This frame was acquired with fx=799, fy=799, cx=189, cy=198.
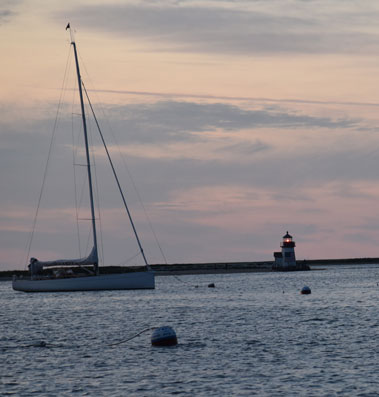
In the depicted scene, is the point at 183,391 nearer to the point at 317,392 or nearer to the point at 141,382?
the point at 141,382

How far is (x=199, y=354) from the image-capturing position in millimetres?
40875

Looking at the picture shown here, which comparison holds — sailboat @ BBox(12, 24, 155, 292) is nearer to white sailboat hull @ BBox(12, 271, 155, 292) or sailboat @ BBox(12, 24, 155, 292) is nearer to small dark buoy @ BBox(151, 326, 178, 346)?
white sailboat hull @ BBox(12, 271, 155, 292)

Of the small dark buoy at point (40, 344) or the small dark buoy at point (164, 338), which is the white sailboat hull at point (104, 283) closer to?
the small dark buoy at point (40, 344)

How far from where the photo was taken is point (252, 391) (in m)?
30.5

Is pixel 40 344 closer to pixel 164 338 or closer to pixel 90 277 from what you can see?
pixel 164 338

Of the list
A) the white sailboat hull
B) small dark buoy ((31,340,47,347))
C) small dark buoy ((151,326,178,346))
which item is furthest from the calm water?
the white sailboat hull

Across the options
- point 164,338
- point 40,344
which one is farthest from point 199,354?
point 40,344

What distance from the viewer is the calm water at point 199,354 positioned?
31.7m

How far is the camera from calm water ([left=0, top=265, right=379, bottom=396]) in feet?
104

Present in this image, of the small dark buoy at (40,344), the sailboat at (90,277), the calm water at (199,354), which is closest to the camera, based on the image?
the calm water at (199,354)

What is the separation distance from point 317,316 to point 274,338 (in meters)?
16.5

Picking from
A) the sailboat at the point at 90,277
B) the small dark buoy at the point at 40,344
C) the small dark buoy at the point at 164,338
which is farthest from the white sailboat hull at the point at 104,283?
the small dark buoy at the point at 164,338

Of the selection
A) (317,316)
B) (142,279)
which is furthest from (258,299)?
(317,316)

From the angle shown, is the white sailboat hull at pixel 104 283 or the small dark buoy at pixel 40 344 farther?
the white sailboat hull at pixel 104 283
